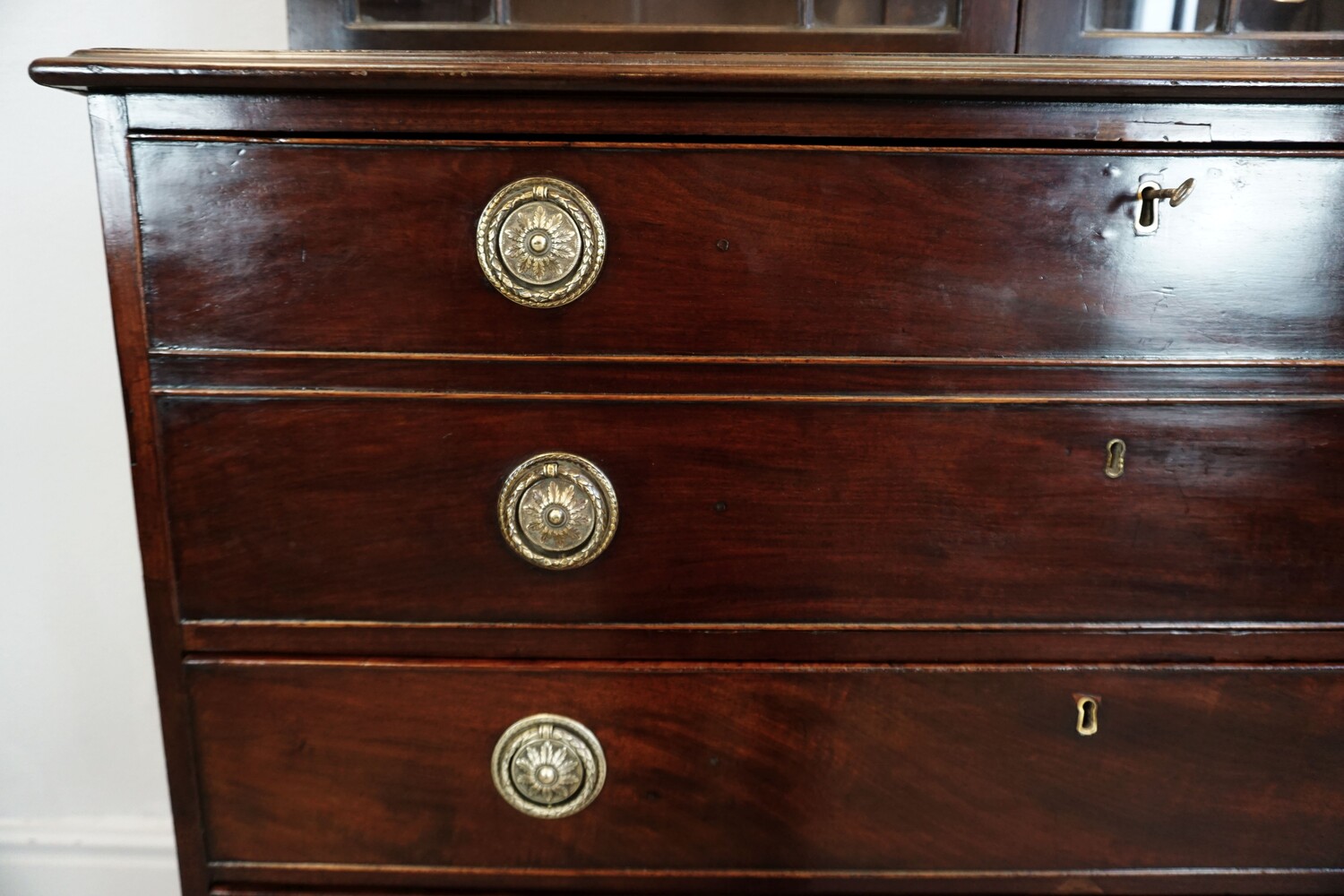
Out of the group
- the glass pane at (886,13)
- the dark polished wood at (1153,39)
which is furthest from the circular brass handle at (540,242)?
the dark polished wood at (1153,39)

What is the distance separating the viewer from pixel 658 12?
2.68ft

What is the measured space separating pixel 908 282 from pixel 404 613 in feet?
1.47

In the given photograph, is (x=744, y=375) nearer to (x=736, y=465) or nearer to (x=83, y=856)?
(x=736, y=465)

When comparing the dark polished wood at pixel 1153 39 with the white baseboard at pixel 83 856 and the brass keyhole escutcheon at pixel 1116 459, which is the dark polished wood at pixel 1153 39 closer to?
the brass keyhole escutcheon at pixel 1116 459

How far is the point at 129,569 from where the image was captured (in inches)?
47.0

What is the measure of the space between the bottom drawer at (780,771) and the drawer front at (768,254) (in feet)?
0.84

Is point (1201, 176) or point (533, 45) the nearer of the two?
point (1201, 176)

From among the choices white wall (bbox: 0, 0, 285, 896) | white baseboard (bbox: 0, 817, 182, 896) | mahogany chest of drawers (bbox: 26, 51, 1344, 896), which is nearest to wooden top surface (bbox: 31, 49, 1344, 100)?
mahogany chest of drawers (bbox: 26, 51, 1344, 896)

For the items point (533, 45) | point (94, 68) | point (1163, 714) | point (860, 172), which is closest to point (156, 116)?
point (94, 68)

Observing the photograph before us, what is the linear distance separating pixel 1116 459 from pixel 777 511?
0.82 feet

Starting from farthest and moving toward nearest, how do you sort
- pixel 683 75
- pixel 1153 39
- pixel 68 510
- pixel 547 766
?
pixel 68 510
pixel 1153 39
pixel 547 766
pixel 683 75

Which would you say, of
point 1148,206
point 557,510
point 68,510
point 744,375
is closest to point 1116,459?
point 1148,206

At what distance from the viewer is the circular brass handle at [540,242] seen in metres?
0.60

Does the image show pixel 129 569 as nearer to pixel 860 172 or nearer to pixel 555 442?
pixel 555 442
